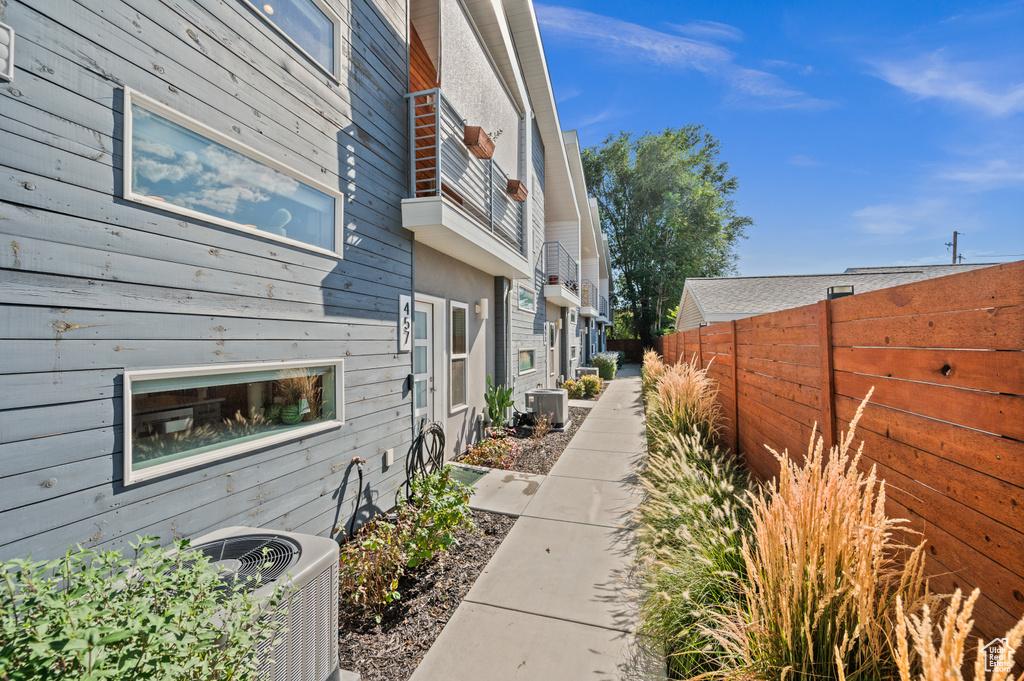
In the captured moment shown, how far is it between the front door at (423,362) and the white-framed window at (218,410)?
1.55 m

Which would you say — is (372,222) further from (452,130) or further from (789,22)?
(789,22)

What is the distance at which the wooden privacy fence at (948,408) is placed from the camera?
1.40 meters

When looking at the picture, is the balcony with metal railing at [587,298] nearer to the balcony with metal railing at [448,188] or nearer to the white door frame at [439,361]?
the balcony with metal railing at [448,188]

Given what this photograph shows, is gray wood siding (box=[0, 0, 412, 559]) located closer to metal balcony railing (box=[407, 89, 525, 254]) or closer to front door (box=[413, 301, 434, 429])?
metal balcony railing (box=[407, 89, 525, 254])

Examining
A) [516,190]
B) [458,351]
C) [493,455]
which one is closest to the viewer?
[493,455]

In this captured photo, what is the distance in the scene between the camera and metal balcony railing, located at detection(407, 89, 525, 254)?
4.55 metres

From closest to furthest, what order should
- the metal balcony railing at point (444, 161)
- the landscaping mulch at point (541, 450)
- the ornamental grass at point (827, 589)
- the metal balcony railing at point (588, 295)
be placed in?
the ornamental grass at point (827, 589), the metal balcony railing at point (444, 161), the landscaping mulch at point (541, 450), the metal balcony railing at point (588, 295)

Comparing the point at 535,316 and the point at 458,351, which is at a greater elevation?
the point at 535,316

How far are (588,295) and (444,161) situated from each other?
13.8m

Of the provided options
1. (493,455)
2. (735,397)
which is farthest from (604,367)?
(735,397)

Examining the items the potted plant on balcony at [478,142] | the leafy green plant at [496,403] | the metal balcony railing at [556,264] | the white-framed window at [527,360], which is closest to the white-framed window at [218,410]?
the potted plant on balcony at [478,142]

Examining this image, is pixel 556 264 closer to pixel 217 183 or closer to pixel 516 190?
pixel 516 190

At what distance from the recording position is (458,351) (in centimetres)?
630

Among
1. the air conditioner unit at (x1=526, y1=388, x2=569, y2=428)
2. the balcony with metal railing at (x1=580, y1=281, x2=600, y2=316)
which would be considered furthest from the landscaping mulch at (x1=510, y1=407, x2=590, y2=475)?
the balcony with metal railing at (x1=580, y1=281, x2=600, y2=316)
